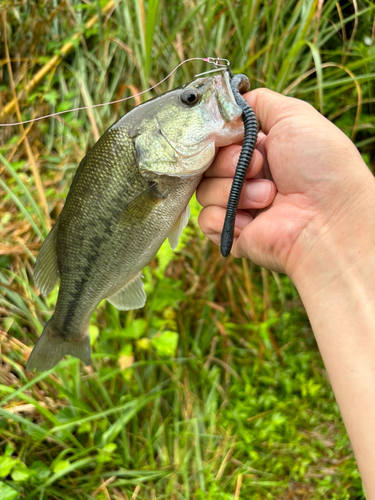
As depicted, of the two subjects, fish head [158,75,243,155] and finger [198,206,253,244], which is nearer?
fish head [158,75,243,155]

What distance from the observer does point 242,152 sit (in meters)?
1.23

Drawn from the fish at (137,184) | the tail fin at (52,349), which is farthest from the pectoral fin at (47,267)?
the tail fin at (52,349)

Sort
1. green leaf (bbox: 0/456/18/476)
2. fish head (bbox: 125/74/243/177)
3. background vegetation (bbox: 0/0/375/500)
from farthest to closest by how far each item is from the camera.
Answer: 1. background vegetation (bbox: 0/0/375/500)
2. green leaf (bbox: 0/456/18/476)
3. fish head (bbox: 125/74/243/177)

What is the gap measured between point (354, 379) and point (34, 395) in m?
1.70

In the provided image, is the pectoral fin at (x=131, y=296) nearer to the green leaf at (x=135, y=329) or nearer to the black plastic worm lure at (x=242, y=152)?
the black plastic worm lure at (x=242, y=152)

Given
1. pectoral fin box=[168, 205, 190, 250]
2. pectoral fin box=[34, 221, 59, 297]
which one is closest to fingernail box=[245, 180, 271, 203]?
pectoral fin box=[168, 205, 190, 250]

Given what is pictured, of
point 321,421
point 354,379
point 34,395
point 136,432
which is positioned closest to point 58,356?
point 34,395

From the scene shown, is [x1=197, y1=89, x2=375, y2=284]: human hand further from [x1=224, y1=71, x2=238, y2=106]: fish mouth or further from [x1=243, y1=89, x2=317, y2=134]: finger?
[x1=224, y1=71, x2=238, y2=106]: fish mouth

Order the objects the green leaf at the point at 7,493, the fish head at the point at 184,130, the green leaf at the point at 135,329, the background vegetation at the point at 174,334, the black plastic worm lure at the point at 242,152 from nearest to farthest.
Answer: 1. the black plastic worm lure at the point at 242,152
2. the fish head at the point at 184,130
3. the green leaf at the point at 7,493
4. the background vegetation at the point at 174,334
5. the green leaf at the point at 135,329

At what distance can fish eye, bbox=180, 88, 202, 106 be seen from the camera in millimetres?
1321

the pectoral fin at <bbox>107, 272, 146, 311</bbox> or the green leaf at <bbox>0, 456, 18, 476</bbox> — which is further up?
the pectoral fin at <bbox>107, 272, 146, 311</bbox>

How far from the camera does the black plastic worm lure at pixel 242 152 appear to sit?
120cm

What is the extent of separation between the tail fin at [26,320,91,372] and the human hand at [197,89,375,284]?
0.83 metres

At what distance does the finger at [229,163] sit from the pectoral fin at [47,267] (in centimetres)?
68
